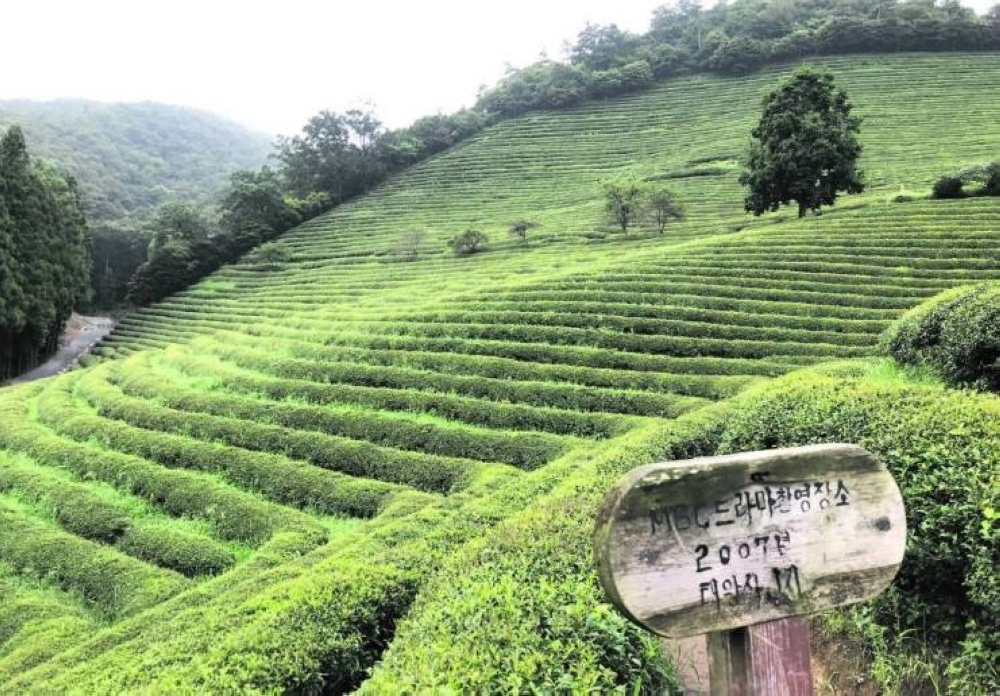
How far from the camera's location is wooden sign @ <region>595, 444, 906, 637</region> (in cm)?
245

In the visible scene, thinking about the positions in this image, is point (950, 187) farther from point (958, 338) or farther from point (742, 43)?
point (742, 43)

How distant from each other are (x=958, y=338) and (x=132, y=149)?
117 metres

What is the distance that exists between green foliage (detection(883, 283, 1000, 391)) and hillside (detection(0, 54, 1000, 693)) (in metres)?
2.72

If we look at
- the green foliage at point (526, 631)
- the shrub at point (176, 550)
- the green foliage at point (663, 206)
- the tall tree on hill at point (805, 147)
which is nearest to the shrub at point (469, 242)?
the green foliage at point (663, 206)

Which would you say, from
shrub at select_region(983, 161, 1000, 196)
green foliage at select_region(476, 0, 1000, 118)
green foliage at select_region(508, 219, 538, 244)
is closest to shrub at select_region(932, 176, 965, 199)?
shrub at select_region(983, 161, 1000, 196)

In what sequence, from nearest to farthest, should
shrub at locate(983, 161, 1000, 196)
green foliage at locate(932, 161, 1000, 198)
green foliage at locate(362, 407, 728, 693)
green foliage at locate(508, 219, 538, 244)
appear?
green foliage at locate(362, 407, 728, 693) → shrub at locate(983, 161, 1000, 196) → green foliage at locate(932, 161, 1000, 198) → green foliage at locate(508, 219, 538, 244)

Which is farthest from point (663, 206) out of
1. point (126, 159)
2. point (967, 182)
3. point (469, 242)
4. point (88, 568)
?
point (126, 159)

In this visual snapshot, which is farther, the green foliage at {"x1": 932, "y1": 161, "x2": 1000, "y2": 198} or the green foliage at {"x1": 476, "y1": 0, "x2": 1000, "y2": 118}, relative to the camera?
the green foliage at {"x1": 476, "y1": 0, "x2": 1000, "y2": 118}

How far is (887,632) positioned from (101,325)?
54.8 m

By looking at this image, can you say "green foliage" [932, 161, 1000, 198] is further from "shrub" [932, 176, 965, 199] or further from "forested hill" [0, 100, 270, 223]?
"forested hill" [0, 100, 270, 223]

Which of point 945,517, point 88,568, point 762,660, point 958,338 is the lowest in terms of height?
point 88,568

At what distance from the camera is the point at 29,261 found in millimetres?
33531

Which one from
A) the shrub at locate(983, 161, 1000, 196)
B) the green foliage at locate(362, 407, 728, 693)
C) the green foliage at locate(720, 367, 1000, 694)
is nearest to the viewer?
the green foliage at locate(362, 407, 728, 693)

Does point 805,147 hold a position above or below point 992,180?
above
